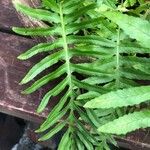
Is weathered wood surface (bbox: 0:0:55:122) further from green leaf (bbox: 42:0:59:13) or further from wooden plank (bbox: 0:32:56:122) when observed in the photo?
green leaf (bbox: 42:0:59:13)

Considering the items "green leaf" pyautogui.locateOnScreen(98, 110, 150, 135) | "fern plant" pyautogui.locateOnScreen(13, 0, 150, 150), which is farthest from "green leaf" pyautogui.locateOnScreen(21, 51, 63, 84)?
"green leaf" pyautogui.locateOnScreen(98, 110, 150, 135)

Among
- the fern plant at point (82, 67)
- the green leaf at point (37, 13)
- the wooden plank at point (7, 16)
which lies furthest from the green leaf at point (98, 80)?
the wooden plank at point (7, 16)

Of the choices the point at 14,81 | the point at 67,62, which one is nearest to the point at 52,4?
the point at 67,62

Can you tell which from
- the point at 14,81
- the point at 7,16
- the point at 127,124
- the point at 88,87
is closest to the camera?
the point at 127,124

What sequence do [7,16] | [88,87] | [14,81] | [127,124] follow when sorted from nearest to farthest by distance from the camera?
[127,124], [88,87], [14,81], [7,16]

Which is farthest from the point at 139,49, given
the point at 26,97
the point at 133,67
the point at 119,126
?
the point at 26,97

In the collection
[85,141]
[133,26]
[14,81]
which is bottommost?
[85,141]

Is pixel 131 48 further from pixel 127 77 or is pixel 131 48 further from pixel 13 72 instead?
pixel 13 72
